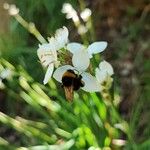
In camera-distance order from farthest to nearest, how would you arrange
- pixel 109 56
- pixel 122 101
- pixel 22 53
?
pixel 109 56 < pixel 122 101 < pixel 22 53

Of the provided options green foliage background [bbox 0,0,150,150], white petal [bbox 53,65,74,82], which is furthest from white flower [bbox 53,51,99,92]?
green foliage background [bbox 0,0,150,150]

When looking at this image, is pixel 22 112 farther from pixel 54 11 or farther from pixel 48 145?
pixel 48 145

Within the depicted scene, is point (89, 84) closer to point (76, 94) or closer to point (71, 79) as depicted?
point (71, 79)

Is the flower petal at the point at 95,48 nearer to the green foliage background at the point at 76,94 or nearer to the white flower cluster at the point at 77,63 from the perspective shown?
the white flower cluster at the point at 77,63

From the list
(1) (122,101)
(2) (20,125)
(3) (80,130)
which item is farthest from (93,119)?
(1) (122,101)

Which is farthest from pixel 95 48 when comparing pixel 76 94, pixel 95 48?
pixel 76 94

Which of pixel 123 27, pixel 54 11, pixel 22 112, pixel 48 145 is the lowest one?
pixel 48 145
